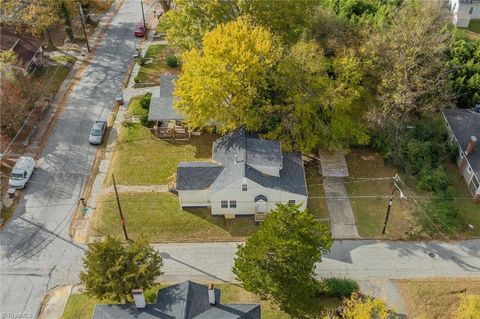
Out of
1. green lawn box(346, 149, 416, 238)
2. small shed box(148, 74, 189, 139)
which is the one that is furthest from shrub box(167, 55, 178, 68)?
green lawn box(346, 149, 416, 238)

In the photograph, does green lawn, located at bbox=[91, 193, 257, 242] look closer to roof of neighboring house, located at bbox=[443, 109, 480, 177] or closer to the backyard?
the backyard

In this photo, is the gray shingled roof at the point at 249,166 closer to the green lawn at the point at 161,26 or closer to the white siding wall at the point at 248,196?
the white siding wall at the point at 248,196

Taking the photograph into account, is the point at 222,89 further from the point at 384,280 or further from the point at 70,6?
the point at 70,6

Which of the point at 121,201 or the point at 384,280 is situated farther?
the point at 121,201

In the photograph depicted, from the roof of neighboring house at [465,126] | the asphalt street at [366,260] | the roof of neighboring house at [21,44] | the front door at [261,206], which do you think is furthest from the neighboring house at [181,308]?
the roof of neighboring house at [21,44]

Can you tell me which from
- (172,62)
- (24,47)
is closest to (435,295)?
(172,62)

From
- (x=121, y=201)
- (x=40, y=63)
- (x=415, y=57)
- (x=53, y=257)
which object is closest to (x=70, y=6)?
(x=40, y=63)
